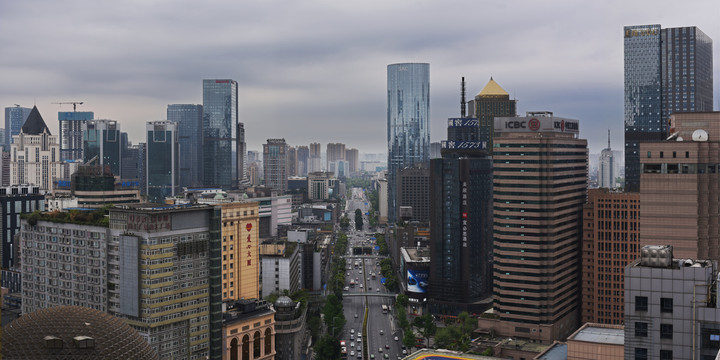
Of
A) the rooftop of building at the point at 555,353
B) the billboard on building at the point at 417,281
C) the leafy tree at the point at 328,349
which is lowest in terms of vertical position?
the leafy tree at the point at 328,349

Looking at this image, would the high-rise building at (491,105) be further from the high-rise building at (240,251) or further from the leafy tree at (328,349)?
the leafy tree at (328,349)

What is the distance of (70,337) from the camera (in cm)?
4353

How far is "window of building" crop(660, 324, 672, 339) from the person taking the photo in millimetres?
33188

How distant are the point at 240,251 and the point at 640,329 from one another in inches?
3027

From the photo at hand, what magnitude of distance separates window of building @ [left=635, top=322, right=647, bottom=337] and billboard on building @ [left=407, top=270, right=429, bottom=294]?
314 ft

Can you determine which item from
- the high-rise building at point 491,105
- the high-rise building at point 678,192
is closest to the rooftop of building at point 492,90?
the high-rise building at point 491,105

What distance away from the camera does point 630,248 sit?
99.8 m

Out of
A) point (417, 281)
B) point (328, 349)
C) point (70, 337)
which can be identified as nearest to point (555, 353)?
point (328, 349)

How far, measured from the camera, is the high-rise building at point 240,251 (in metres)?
101

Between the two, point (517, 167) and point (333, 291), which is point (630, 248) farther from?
point (333, 291)

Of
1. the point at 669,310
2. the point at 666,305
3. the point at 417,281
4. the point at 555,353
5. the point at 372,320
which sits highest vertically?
the point at 666,305

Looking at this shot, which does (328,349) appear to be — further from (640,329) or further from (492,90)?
(492,90)

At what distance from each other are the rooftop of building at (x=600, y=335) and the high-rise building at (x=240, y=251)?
185 ft

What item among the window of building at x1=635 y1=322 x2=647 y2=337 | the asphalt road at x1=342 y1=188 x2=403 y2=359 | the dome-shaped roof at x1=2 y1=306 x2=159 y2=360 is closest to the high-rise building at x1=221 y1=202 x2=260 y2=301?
the asphalt road at x1=342 y1=188 x2=403 y2=359
